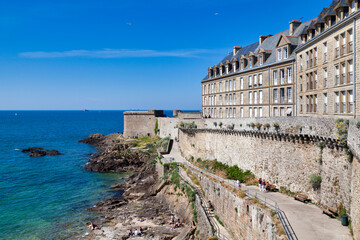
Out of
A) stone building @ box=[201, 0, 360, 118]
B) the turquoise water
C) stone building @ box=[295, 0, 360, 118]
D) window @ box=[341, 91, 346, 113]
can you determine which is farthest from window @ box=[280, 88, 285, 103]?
the turquoise water

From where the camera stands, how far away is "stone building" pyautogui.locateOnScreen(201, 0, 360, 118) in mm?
18656

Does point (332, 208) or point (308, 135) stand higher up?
point (308, 135)

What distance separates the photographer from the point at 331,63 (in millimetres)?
20188

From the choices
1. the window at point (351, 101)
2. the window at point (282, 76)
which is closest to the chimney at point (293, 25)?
the window at point (282, 76)

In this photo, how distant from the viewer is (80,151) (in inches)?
2638

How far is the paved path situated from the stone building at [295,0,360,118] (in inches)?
257

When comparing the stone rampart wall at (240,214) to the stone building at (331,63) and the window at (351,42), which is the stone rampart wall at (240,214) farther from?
the window at (351,42)

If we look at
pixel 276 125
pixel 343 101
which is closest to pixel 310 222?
pixel 276 125

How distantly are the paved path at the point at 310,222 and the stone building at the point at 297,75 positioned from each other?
6586 millimetres

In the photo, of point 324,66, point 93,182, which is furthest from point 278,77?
point 93,182

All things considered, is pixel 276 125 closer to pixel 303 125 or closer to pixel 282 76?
pixel 303 125

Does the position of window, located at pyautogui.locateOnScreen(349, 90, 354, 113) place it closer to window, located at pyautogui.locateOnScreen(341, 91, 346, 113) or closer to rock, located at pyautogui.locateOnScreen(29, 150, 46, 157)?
window, located at pyautogui.locateOnScreen(341, 91, 346, 113)

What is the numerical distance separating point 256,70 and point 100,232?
76.4 feet

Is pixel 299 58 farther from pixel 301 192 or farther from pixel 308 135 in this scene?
pixel 301 192
